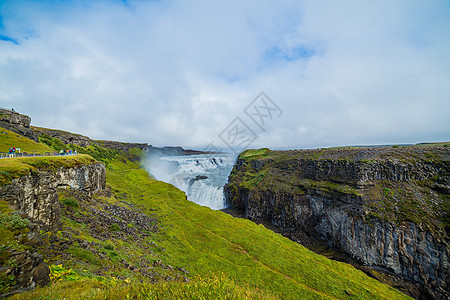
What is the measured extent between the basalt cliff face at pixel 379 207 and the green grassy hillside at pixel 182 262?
837cm

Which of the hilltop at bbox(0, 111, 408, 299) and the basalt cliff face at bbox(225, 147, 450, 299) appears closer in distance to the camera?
the hilltop at bbox(0, 111, 408, 299)

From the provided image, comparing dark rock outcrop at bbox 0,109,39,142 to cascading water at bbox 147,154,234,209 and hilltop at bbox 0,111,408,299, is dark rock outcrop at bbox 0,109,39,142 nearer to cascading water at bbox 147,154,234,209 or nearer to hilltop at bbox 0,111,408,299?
hilltop at bbox 0,111,408,299

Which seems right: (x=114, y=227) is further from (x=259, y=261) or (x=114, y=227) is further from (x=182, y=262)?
(x=259, y=261)

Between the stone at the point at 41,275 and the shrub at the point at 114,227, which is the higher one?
the stone at the point at 41,275

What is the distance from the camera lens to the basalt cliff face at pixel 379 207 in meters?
23.5

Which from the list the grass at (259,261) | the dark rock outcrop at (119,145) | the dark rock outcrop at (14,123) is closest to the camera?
the grass at (259,261)

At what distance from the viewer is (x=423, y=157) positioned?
99.1ft

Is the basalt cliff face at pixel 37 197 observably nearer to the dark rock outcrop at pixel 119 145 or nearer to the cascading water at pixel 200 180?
the cascading water at pixel 200 180

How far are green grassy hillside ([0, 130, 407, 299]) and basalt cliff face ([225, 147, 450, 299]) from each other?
27.5 ft

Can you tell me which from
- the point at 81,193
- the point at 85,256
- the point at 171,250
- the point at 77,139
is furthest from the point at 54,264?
the point at 77,139

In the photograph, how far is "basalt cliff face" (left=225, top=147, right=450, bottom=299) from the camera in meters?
23.5

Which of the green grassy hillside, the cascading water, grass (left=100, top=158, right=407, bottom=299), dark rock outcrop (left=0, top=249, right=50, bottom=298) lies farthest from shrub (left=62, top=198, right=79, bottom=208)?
the cascading water

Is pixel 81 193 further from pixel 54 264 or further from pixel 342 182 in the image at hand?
pixel 342 182

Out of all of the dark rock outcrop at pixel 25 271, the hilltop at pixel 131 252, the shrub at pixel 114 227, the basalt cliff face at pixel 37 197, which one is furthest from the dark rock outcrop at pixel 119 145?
the dark rock outcrop at pixel 25 271
